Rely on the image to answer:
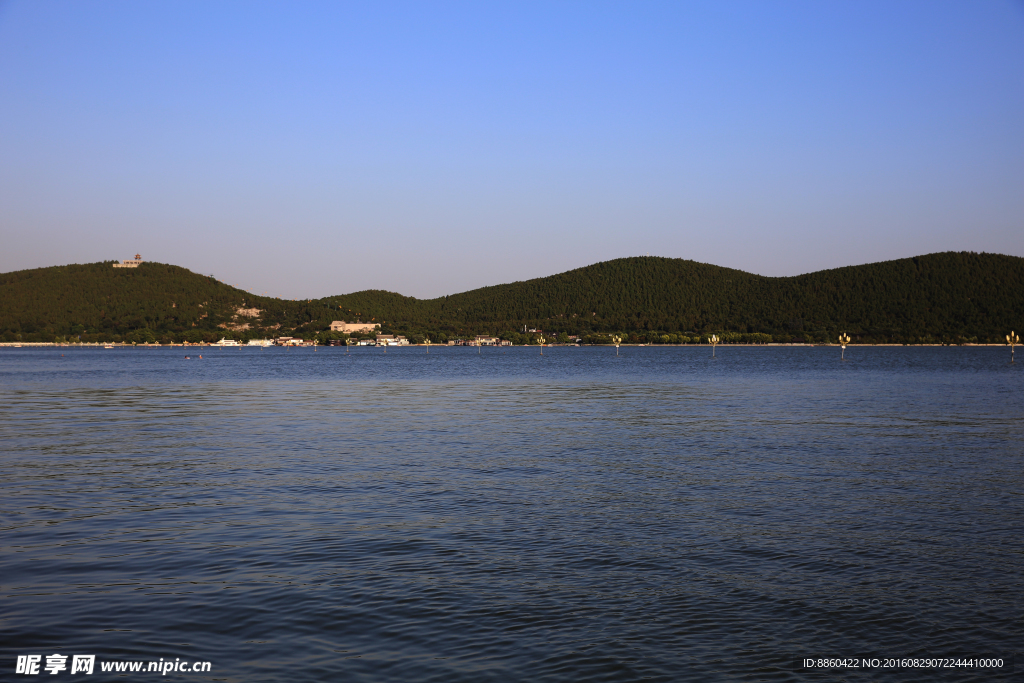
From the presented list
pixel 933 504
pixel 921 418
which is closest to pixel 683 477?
pixel 933 504

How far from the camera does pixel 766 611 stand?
11820mm

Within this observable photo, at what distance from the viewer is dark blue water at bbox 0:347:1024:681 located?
414 inches

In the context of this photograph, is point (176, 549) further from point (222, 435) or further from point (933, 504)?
point (222, 435)

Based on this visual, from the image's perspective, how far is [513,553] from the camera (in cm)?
1507

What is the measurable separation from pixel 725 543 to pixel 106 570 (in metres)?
12.0

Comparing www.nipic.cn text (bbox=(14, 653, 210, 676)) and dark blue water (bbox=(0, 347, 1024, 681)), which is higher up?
dark blue water (bbox=(0, 347, 1024, 681))

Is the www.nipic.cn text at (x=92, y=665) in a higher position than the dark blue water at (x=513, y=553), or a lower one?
lower

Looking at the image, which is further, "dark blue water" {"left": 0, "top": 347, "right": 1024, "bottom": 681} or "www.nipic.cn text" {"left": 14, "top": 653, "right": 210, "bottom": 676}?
"dark blue water" {"left": 0, "top": 347, "right": 1024, "bottom": 681}

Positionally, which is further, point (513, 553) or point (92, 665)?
point (513, 553)

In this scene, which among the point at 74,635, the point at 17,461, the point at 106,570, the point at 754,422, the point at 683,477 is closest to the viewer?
the point at 74,635

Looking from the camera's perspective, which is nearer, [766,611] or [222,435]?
[766,611]

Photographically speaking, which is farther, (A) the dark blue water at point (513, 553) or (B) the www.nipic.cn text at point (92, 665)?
(A) the dark blue water at point (513, 553)

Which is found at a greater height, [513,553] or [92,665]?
[513,553]

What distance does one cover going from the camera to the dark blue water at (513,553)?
1052 centimetres
